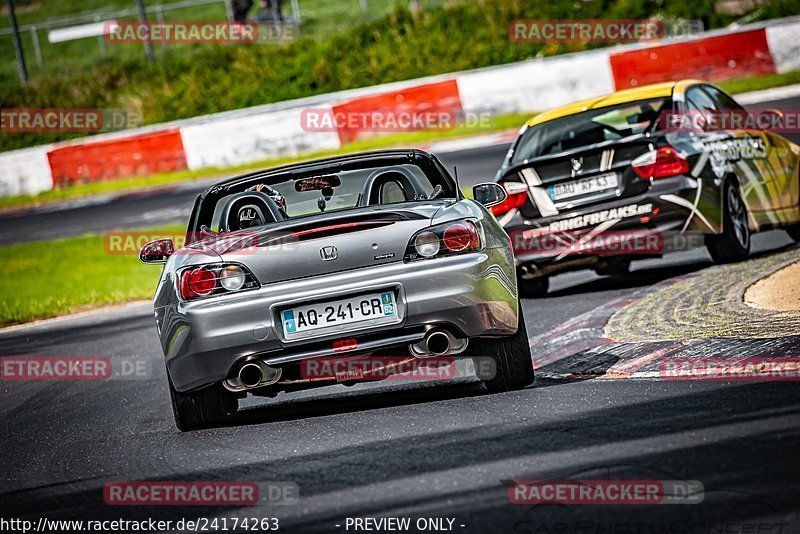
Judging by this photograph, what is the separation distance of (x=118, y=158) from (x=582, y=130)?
54.1ft

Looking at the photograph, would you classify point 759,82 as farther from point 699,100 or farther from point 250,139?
point 699,100

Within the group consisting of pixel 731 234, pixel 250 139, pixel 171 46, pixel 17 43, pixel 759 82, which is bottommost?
pixel 759 82

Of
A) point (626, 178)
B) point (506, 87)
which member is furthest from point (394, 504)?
point (506, 87)

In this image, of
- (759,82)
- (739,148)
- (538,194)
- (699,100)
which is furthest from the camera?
(759,82)

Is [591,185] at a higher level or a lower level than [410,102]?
higher

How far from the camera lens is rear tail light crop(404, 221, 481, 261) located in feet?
21.6

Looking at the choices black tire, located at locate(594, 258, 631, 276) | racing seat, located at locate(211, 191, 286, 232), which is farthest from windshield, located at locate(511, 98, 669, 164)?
racing seat, located at locate(211, 191, 286, 232)

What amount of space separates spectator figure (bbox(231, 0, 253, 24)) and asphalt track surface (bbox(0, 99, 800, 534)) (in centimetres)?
2297

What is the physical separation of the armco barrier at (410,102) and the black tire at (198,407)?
17.3 metres

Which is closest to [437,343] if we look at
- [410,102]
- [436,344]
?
[436,344]

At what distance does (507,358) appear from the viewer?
22.5ft

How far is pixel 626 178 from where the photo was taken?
10.2 m

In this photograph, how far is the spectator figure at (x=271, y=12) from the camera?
31.0 meters

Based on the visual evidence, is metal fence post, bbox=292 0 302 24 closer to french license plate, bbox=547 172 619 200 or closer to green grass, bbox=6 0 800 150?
green grass, bbox=6 0 800 150
